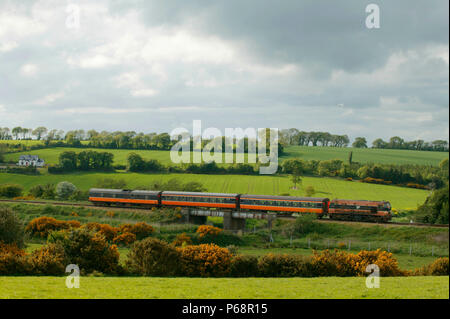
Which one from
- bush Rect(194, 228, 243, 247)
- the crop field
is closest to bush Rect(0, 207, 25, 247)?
bush Rect(194, 228, 243, 247)

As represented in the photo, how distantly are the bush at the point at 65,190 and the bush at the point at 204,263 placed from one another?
26299 mm

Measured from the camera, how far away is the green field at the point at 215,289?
14.1m

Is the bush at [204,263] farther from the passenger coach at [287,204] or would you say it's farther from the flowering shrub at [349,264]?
the passenger coach at [287,204]

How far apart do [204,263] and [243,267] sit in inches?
81.8

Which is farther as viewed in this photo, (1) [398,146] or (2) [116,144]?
(1) [398,146]

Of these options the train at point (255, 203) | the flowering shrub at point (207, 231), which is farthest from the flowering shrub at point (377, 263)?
the train at point (255, 203)

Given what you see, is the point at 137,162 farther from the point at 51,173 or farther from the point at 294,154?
the point at 294,154

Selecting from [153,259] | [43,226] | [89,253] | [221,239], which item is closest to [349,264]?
[153,259]

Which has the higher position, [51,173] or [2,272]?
[51,173]

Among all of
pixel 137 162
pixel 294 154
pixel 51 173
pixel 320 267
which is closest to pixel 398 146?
pixel 294 154

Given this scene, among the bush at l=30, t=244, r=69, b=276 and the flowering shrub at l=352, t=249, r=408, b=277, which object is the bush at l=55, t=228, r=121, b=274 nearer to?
the bush at l=30, t=244, r=69, b=276

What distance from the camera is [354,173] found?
161ft

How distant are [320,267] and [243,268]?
404 cm
